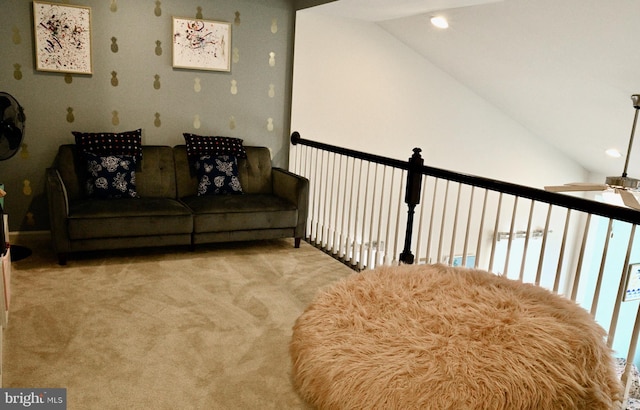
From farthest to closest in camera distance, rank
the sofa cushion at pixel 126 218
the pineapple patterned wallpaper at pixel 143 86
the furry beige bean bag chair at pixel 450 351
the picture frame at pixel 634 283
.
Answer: the picture frame at pixel 634 283
the pineapple patterned wallpaper at pixel 143 86
the sofa cushion at pixel 126 218
the furry beige bean bag chair at pixel 450 351

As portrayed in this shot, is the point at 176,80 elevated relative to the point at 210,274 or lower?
elevated

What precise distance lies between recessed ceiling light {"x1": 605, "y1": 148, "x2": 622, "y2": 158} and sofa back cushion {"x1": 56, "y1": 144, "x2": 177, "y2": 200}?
4.75 meters

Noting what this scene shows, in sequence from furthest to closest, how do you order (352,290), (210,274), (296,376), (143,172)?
(143,172) → (210,274) → (352,290) → (296,376)

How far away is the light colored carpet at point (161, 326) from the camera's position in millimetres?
2047

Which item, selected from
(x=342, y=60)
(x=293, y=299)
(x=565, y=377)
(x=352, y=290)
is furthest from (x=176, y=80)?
(x=565, y=377)

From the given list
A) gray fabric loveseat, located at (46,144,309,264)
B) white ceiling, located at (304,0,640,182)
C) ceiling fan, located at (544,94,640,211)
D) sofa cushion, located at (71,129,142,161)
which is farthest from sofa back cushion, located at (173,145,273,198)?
ceiling fan, located at (544,94,640,211)

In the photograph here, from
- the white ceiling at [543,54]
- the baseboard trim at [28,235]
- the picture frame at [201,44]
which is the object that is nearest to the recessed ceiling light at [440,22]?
the white ceiling at [543,54]

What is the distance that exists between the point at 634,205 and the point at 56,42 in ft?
16.2

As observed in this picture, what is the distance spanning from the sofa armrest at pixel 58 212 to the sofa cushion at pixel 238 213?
0.87 meters

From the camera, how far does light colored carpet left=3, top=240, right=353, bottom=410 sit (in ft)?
6.72

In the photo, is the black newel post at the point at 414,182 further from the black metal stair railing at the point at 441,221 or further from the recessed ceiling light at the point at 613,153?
the recessed ceiling light at the point at 613,153

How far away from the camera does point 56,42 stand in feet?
12.7

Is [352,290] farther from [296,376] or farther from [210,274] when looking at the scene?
[210,274]

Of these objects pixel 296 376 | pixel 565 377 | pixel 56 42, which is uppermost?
pixel 56 42
